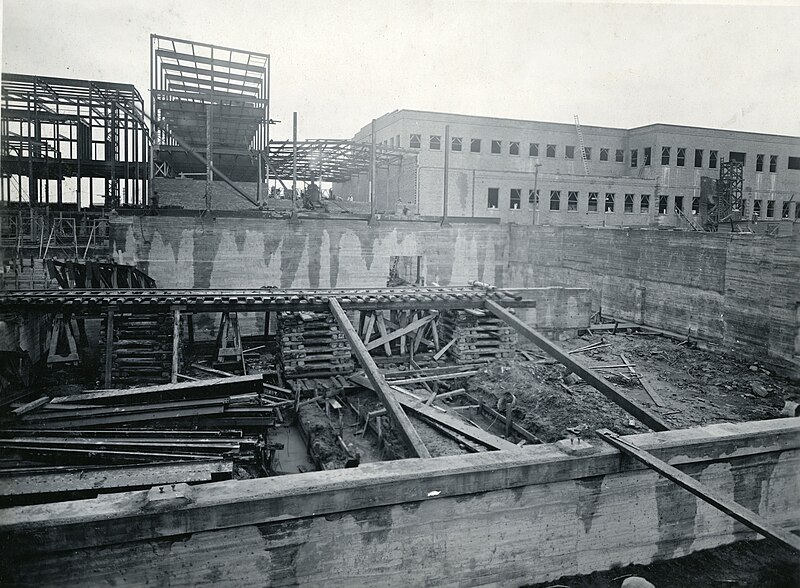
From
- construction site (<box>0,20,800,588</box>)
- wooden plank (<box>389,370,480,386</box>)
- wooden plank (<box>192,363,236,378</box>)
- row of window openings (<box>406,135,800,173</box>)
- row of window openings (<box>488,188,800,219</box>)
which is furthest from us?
row of window openings (<box>406,135,800,173</box>)

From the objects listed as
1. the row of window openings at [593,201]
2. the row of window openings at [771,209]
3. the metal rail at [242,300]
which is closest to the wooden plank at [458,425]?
the metal rail at [242,300]

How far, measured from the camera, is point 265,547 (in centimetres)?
498

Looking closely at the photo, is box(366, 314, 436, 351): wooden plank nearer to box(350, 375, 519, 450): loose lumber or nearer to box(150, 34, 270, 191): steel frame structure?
box(350, 375, 519, 450): loose lumber

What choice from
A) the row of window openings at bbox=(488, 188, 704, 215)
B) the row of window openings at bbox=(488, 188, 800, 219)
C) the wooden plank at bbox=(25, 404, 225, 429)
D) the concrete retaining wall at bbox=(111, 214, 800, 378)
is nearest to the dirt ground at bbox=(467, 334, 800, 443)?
the concrete retaining wall at bbox=(111, 214, 800, 378)

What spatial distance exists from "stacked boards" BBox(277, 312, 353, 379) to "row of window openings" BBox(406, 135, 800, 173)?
98.5ft

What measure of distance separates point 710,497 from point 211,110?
2033 cm

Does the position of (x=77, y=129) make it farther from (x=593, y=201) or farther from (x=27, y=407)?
(x=593, y=201)

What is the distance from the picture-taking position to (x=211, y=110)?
66.9 ft

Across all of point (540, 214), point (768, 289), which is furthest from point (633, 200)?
point (768, 289)

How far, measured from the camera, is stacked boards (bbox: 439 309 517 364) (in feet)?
42.5

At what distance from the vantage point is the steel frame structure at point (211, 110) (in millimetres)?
21016

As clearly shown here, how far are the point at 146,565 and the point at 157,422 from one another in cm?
391

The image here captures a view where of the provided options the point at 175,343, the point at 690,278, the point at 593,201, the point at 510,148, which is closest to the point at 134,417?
the point at 175,343

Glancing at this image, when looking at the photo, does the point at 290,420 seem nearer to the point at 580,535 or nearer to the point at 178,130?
the point at 580,535
